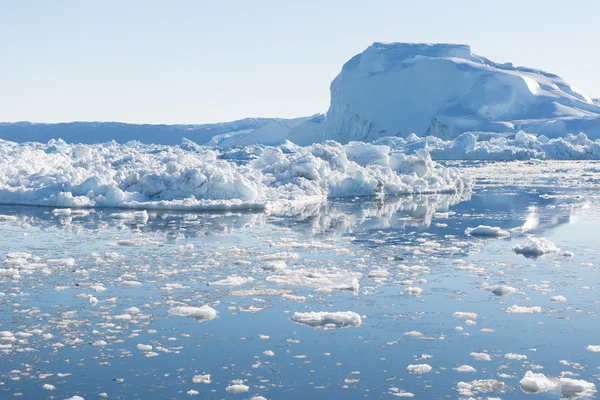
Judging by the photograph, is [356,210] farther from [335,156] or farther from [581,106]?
[581,106]

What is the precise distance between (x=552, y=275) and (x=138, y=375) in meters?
4.48

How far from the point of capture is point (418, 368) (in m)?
4.48

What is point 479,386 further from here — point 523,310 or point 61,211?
point 61,211

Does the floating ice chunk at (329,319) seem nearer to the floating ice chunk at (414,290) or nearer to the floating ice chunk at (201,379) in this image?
the floating ice chunk at (414,290)

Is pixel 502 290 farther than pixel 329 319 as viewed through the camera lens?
Yes

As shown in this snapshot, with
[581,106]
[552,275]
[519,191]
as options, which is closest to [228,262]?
[552,275]

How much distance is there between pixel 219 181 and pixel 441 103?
125ft

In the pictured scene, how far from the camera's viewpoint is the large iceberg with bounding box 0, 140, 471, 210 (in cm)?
1423

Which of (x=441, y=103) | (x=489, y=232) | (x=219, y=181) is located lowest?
(x=489, y=232)

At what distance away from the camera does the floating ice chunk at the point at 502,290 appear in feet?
21.4

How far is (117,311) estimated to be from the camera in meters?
5.86

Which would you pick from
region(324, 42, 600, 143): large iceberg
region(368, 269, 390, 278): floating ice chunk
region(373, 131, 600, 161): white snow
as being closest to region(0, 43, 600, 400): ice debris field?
region(368, 269, 390, 278): floating ice chunk

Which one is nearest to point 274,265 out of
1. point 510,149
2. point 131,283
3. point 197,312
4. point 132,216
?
point 131,283

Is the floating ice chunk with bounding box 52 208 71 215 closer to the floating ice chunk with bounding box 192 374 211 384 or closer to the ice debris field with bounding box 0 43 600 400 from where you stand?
the ice debris field with bounding box 0 43 600 400
